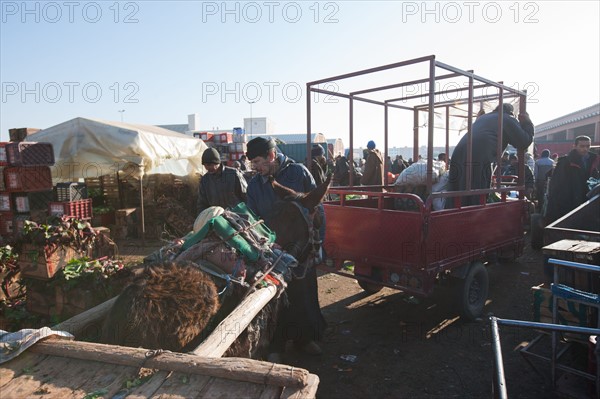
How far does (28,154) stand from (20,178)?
0.42m

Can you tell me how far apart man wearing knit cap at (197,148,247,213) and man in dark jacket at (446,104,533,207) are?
9.36ft

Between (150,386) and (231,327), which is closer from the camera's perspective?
(150,386)

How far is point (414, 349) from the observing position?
12.5 ft

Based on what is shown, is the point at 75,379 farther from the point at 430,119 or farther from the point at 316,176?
the point at 316,176

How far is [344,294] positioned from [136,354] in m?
4.09

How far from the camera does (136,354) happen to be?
5.45 feet

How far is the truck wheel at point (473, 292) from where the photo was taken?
4.19 meters

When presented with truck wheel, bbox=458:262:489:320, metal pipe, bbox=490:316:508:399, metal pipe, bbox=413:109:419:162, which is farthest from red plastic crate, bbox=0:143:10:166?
metal pipe, bbox=490:316:508:399

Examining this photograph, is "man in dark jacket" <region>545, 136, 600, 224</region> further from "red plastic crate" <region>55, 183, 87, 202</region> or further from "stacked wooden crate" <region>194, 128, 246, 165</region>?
"stacked wooden crate" <region>194, 128, 246, 165</region>

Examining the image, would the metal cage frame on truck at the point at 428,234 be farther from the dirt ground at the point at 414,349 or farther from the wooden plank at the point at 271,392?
the wooden plank at the point at 271,392

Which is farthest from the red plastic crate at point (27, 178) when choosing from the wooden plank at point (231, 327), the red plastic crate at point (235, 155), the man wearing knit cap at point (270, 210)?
the red plastic crate at point (235, 155)

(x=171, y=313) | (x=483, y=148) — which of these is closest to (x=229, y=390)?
(x=171, y=313)

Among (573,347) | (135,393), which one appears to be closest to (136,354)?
(135,393)

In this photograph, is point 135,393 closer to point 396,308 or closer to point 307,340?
point 307,340
